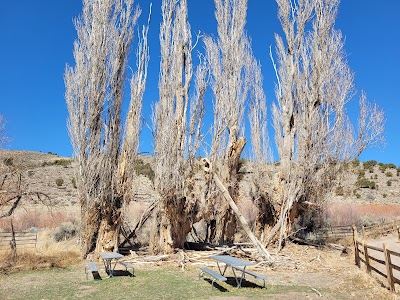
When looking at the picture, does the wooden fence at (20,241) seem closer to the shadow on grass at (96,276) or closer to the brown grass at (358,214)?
the shadow on grass at (96,276)

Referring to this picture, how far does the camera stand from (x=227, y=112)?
1648 centimetres

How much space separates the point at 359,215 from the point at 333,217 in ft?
6.09

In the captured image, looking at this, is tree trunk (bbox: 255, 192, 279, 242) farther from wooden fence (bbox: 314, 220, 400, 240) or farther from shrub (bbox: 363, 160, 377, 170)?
shrub (bbox: 363, 160, 377, 170)

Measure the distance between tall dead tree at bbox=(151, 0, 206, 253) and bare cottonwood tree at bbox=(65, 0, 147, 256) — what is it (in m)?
1.44

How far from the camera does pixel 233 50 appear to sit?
17422 millimetres

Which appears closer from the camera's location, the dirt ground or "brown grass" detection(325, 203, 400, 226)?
the dirt ground

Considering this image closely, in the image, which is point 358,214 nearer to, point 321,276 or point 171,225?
point 171,225

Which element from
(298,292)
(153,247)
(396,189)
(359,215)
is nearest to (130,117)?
(153,247)

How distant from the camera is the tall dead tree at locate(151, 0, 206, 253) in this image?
46.3 feet

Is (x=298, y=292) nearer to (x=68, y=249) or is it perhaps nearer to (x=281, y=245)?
(x=281, y=245)

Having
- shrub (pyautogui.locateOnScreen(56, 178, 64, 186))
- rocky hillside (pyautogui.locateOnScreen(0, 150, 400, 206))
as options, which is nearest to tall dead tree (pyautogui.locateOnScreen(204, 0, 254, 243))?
rocky hillside (pyautogui.locateOnScreen(0, 150, 400, 206))

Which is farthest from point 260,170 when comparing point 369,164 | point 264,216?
point 369,164

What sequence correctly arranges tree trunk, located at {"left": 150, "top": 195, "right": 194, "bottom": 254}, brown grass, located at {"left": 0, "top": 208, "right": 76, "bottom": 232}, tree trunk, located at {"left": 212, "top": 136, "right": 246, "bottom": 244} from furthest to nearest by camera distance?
brown grass, located at {"left": 0, "top": 208, "right": 76, "bottom": 232}, tree trunk, located at {"left": 212, "top": 136, "right": 246, "bottom": 244}, tree trunk, located at {"left": 150, "top": 195, "right": 194, "bottom": 254}

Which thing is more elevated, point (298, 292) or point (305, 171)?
point (305, 171)
